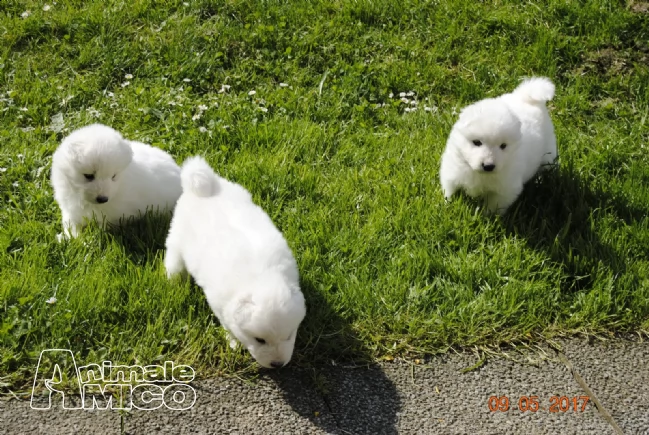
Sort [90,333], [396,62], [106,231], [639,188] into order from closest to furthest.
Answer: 1. [90,333]
2. [106,231]
3. [639,188]
4. [396,62]

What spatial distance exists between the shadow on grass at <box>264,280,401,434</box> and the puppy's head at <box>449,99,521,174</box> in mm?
1196

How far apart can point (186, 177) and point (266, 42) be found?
248 cm

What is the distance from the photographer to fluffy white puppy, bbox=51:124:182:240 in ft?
11.2

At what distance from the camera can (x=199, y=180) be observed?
10.8ft

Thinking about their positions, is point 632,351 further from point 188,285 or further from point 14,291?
point 14,291

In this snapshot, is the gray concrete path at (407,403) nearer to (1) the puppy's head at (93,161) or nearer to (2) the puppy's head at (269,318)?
(2) the puppy's head at (269,318)

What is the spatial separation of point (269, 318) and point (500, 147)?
181 centimetres

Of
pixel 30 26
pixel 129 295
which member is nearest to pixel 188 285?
pixel 129 295

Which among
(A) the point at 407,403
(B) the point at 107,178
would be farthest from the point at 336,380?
(B) the point at 107,178

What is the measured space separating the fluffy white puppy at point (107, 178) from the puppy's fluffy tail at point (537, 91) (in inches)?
87.1

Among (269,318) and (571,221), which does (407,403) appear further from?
(571,221)

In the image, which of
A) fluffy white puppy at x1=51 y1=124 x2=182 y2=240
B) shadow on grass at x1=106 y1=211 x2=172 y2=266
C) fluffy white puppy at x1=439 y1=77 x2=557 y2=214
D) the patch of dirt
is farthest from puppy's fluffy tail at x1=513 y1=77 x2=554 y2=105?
shadow on grass at x1=106 y1=211 x2=172 y2=266

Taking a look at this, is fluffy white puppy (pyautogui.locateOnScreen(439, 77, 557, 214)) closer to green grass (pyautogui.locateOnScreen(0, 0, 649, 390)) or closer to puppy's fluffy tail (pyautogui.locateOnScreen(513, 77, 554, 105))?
puppy's fluffy tail (pyautogui.locateOnScreen(513, 77, 554, 105))

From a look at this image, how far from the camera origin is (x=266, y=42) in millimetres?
5484
